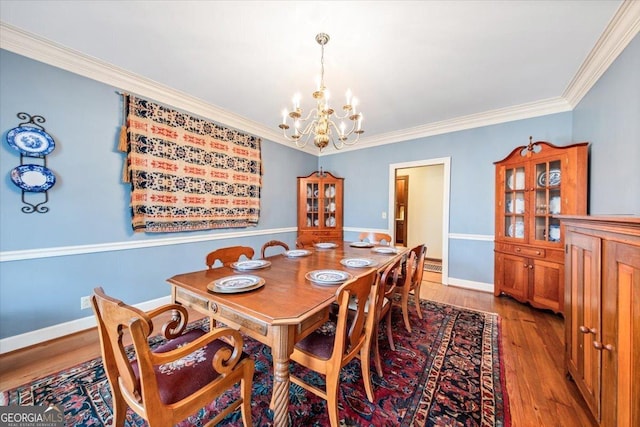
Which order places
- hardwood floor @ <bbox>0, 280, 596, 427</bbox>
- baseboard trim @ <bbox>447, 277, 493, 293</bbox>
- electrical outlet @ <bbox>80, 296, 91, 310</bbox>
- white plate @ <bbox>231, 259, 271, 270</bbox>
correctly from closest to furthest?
1. hardwood floor @ <bbox>0, 280, 596, 427</bbox>
2. white plate @ <bbox>231, 259, 271, 270</bbox>
3. electrical outlet @ <bbox>80, 296, 91, 310</bbox>
4. baseboard trim @ <bbox>447, 277, 493, 293</bbox>

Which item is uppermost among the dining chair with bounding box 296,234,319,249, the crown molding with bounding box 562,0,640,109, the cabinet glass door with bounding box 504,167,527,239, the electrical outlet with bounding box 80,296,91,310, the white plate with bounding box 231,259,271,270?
the crown molding with bounding box 562,0,640,109

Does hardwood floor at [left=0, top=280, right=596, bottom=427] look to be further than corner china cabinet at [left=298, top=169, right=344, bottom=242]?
No

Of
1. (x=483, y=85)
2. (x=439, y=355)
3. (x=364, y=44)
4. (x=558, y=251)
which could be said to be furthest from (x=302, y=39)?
(x=558, y=251)

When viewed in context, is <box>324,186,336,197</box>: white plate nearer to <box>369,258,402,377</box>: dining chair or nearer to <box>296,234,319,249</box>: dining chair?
<box>296,234,319,249</box>: dining chair

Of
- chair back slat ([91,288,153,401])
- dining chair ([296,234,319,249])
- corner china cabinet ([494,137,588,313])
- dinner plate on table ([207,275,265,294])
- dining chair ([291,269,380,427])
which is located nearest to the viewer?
chair back slat ([91,288,153,401])

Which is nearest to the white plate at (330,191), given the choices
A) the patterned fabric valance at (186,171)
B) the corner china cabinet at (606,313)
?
the patterned fabric valance at (186,171)

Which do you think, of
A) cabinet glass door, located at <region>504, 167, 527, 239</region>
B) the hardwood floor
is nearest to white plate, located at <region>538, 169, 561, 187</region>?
cabinet glass door, located at <region>504, 167, 527, 239</region>

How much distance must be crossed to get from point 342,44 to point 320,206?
296cm

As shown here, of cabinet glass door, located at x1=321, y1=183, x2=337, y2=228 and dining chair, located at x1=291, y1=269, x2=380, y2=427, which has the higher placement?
cabinet glass door, located at x1=321, y1=183, x2=337, y2=228

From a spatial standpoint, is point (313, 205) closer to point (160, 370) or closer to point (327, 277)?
point (327, 277)

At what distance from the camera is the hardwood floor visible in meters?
1.33

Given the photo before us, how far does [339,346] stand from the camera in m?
1.12

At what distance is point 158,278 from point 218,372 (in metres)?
2.16

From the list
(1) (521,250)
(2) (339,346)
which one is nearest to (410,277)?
(2) (339,346)
